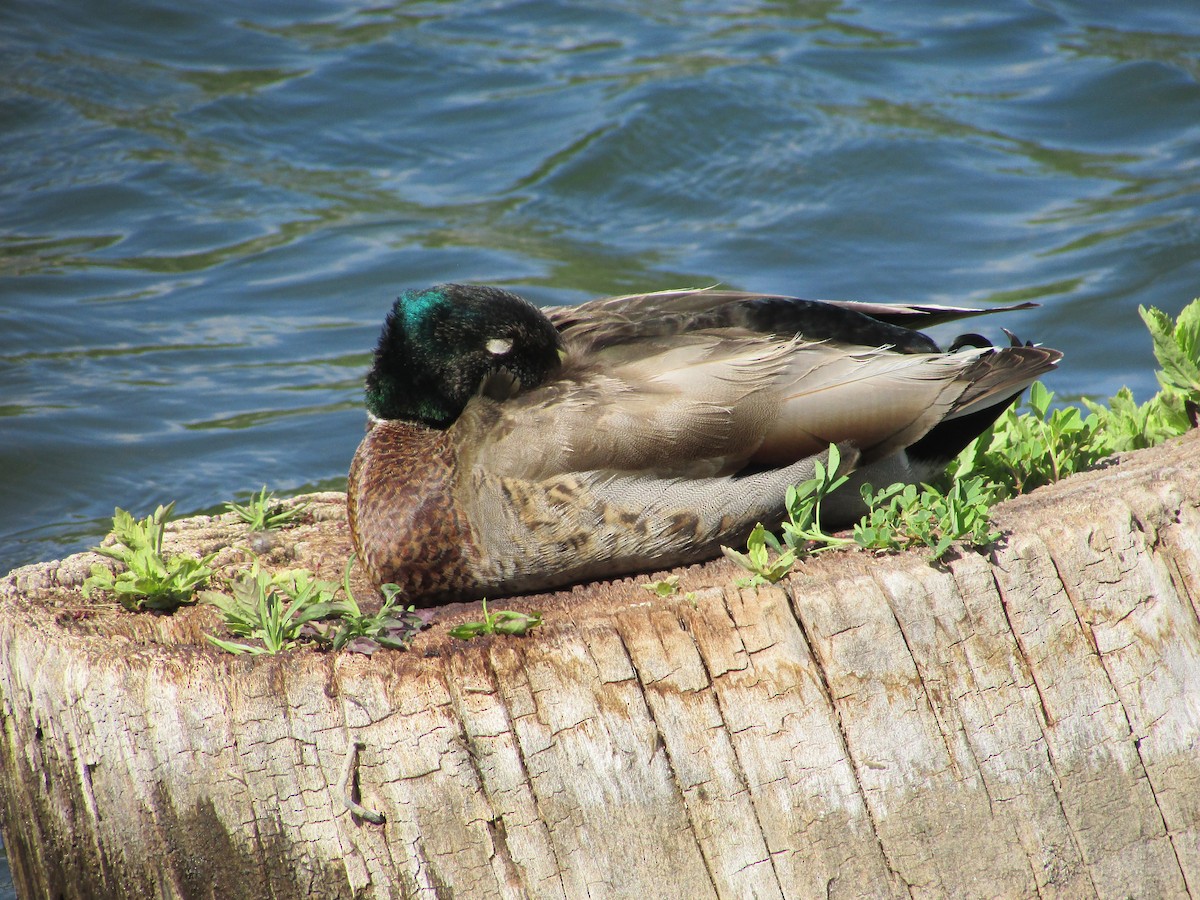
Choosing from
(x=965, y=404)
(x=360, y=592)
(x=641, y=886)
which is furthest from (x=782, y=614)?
(x=360, y=592)

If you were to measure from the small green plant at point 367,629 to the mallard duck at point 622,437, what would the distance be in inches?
11.1

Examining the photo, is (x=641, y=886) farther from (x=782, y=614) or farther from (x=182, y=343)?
(x=182, y=343)

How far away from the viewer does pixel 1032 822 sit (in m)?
2.56

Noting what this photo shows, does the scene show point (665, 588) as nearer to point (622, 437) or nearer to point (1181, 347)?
point (622, 437)

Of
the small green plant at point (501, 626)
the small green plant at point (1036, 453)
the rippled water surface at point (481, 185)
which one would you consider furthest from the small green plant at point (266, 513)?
the rippled water surface at point (481, 185)

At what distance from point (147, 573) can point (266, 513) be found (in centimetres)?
70

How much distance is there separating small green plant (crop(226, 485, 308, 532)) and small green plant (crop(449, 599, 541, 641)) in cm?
119

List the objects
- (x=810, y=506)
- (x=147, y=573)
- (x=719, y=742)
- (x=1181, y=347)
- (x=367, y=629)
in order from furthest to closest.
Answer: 1. (x=1181, y=347)
2. (x=147, y=573)
3. (x=810, y=506)
4. (x=367, y=629)
5. (x=719, y=742)

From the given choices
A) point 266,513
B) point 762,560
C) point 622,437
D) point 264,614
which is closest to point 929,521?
point 762,560

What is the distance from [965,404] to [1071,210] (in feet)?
21.3

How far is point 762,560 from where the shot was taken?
263 centimetres

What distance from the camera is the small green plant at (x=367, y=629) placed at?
8.45 feet

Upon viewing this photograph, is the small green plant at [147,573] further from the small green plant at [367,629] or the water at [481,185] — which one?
the water at [481,185]

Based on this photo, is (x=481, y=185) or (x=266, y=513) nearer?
(x=266, y=513)
